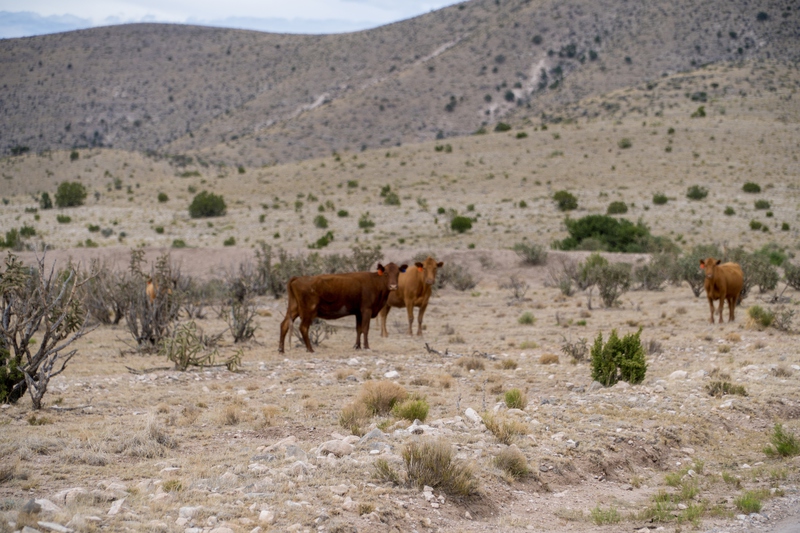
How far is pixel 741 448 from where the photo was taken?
9.37 m

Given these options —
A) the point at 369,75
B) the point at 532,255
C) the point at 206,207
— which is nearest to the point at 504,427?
the point at 532,255

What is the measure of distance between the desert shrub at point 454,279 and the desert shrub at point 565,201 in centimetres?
1601

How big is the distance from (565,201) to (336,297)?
98.4 ft

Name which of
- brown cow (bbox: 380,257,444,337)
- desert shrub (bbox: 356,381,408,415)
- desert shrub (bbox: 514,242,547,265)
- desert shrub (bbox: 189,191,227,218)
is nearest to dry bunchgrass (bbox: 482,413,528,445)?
desert shrub (bbox: 356,381,408,415)

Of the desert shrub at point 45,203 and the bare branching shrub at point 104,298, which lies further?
the desert shrub at point 45,203

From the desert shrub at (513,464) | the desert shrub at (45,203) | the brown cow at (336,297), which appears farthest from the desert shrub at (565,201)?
the desert shrub at (513,464)

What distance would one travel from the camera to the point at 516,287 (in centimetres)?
2462

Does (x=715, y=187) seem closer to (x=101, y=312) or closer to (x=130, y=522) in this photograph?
(x=101, y=312)

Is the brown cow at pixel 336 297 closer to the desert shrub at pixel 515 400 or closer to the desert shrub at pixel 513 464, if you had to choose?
the desert shrub at pixel 515 400

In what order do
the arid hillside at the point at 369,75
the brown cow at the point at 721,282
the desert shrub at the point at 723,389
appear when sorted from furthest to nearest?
the arid hillside at the point at 369,75 → the brown cow at the point at 721,282 → the desert shrub at the point at 723,389

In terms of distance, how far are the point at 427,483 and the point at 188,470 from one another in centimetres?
223

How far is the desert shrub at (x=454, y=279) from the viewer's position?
27.8 meters

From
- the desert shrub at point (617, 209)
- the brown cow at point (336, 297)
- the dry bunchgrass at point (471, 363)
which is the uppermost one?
the desert shrub at point (617, 209)

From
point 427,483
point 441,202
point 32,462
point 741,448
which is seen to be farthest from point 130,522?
point 441,202
